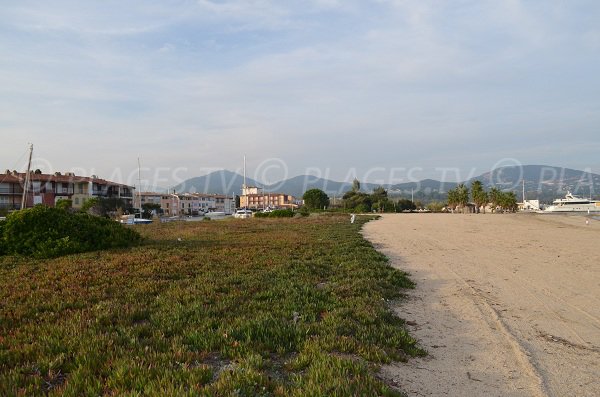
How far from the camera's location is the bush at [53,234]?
44.5 ft

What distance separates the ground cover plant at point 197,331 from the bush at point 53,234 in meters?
3.40

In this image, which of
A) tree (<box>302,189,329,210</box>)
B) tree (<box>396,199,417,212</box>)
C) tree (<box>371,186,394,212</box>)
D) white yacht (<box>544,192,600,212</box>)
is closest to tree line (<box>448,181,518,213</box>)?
tree (<box>396,199,417,212</box>)

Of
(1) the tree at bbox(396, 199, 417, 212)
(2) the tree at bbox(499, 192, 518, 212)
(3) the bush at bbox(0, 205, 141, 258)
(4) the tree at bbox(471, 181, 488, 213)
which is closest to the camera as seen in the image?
(3) the bush at bbox(0, 205, 141, 258)

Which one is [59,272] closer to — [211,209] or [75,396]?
[75,396]

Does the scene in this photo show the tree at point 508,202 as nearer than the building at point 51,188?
No

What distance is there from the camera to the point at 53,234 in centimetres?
1410

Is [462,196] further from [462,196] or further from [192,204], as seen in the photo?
[192,204]

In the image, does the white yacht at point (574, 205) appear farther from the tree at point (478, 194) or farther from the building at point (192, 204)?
the building at point (192, 204)

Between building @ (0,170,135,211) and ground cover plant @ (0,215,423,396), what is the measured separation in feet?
206

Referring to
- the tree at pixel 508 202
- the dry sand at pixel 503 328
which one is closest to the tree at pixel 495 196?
the tree at pixel 508 202

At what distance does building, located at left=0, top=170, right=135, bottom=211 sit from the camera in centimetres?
6456

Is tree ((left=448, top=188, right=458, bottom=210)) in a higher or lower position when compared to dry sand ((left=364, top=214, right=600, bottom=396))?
higher

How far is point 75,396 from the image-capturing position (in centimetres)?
352

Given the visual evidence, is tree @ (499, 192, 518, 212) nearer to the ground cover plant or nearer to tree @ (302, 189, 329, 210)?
tree @ (302, 189, 329, 210)
